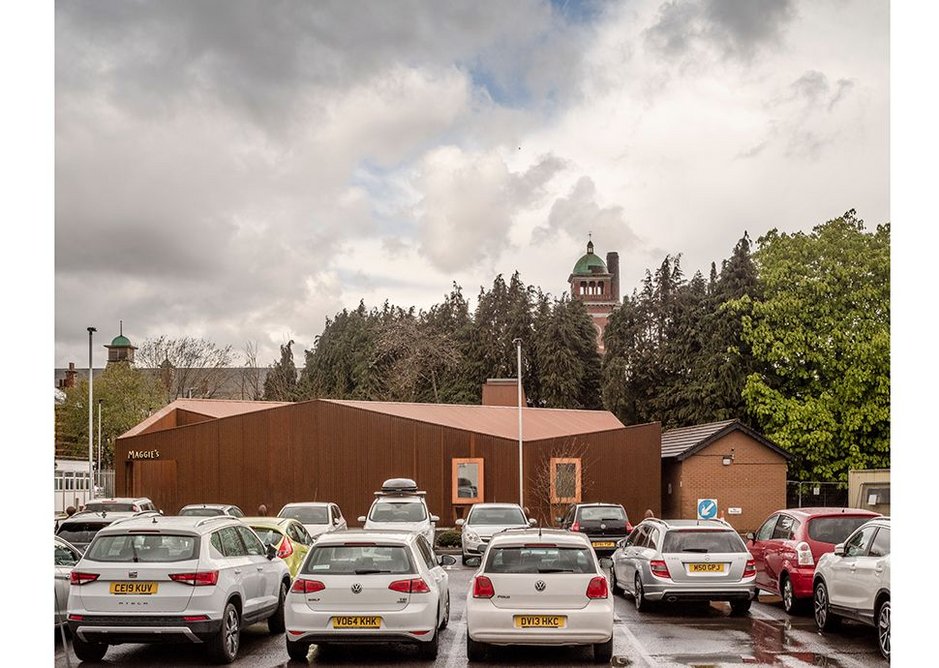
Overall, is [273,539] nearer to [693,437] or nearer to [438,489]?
[438,489]

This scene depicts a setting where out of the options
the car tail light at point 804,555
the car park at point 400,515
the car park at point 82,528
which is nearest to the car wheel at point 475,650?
the car tail light at point 804,555

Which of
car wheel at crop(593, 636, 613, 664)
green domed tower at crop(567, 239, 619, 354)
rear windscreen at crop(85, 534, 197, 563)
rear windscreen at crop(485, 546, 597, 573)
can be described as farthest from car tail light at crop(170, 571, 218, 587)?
green domed tower at crop(567, 239, 619, 354)

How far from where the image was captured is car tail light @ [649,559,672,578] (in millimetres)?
17688

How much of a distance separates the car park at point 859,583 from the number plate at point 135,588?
841 cm

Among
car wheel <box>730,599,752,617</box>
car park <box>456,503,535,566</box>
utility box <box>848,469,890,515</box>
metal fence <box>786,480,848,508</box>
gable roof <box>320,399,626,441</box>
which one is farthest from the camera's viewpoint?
metal fence <box>786,480,848,508</box>

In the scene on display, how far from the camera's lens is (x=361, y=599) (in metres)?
13.0

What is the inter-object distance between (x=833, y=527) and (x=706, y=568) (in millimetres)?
2256

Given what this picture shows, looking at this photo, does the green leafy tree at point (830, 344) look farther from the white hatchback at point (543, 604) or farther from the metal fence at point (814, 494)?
the white hatchback at point (543, 604)

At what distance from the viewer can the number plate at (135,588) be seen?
1290 centimetres

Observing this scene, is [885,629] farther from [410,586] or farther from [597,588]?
[410,586]

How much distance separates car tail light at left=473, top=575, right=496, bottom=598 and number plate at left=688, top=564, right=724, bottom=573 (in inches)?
219

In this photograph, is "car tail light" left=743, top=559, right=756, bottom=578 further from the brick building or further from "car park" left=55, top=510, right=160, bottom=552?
the brick building
